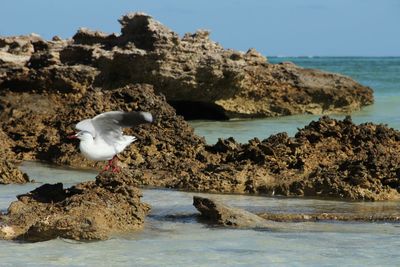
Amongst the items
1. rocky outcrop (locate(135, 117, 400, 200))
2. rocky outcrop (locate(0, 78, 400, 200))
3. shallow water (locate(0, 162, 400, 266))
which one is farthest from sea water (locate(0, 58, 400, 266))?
rocky outcrop (locate(0, 78, 400, 200))

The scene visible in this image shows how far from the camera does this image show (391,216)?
310 inches

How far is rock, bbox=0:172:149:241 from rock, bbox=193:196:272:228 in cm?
48

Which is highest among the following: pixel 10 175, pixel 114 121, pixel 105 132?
pixel 114 121

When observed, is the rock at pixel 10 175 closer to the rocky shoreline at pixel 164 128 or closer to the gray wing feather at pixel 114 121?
the rocky shoreline at pixel 164 128

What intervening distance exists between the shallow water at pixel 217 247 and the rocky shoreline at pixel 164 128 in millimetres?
217

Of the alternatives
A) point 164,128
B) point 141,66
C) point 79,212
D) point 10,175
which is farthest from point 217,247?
point 141,66

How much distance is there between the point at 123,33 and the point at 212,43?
1904 mm

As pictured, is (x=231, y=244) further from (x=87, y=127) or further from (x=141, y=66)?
(x=141, y=66)

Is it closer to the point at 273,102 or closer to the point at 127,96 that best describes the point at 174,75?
the point at 273,102

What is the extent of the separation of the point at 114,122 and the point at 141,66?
9597 mm

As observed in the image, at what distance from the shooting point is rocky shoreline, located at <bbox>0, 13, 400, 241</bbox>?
23.7 ft

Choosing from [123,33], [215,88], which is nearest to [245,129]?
[215,88]

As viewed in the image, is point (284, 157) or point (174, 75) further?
point (174, 75)

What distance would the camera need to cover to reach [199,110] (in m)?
21.0
